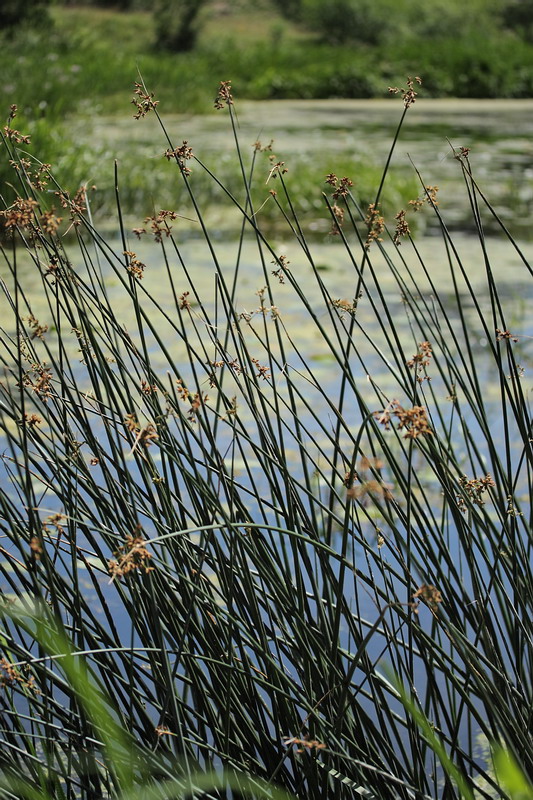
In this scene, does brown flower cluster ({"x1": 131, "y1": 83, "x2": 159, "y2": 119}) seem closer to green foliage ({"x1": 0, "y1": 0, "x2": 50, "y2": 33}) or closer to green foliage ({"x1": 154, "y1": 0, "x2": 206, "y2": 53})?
green foliage ({"x1": 0, "y1": 0, "x2": 50, "y2": 33})

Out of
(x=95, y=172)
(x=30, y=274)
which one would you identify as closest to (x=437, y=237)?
(x=95, y=172)

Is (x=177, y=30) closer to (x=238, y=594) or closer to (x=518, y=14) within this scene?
(x=518, y=14)

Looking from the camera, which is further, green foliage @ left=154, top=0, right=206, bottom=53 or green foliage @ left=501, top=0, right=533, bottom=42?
green foliage @ left=501, top=0, right=533, bottom=42

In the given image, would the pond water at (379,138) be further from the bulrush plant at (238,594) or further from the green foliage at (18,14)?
the green foliage at (18,14)

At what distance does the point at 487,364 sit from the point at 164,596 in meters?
2.18

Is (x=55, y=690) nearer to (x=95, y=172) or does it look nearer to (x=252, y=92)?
(x=95, y=172)

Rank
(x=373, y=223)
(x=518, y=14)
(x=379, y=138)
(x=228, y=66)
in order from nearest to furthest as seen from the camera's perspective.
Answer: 1. (x=373, y=223)
2. (x=379, y=138)
3. (x=228, y=66)
4. (x=518, y=14)

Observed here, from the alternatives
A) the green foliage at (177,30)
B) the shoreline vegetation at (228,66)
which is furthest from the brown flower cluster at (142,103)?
the green foliage at (177,30)

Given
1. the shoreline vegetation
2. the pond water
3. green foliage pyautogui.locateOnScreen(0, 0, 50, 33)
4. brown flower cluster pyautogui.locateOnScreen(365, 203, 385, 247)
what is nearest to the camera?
brown flower cluster pyautogui.locateOnScreen(365, 203, 385, 247)

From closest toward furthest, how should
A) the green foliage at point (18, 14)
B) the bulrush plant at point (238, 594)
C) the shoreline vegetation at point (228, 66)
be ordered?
the bulrush plant at point (238, 594), the shoreline vegetation at point (228, 66), the green foliage at point (18, 14)

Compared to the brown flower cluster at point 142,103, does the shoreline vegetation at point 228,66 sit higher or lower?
higher

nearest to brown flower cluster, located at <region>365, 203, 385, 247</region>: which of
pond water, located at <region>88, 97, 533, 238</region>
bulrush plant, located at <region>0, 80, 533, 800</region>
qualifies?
bulrush plant, located at <region>0, 80, 533, 800</region>

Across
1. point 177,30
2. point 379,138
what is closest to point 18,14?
point 177,30

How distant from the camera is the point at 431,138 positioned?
8.52m
